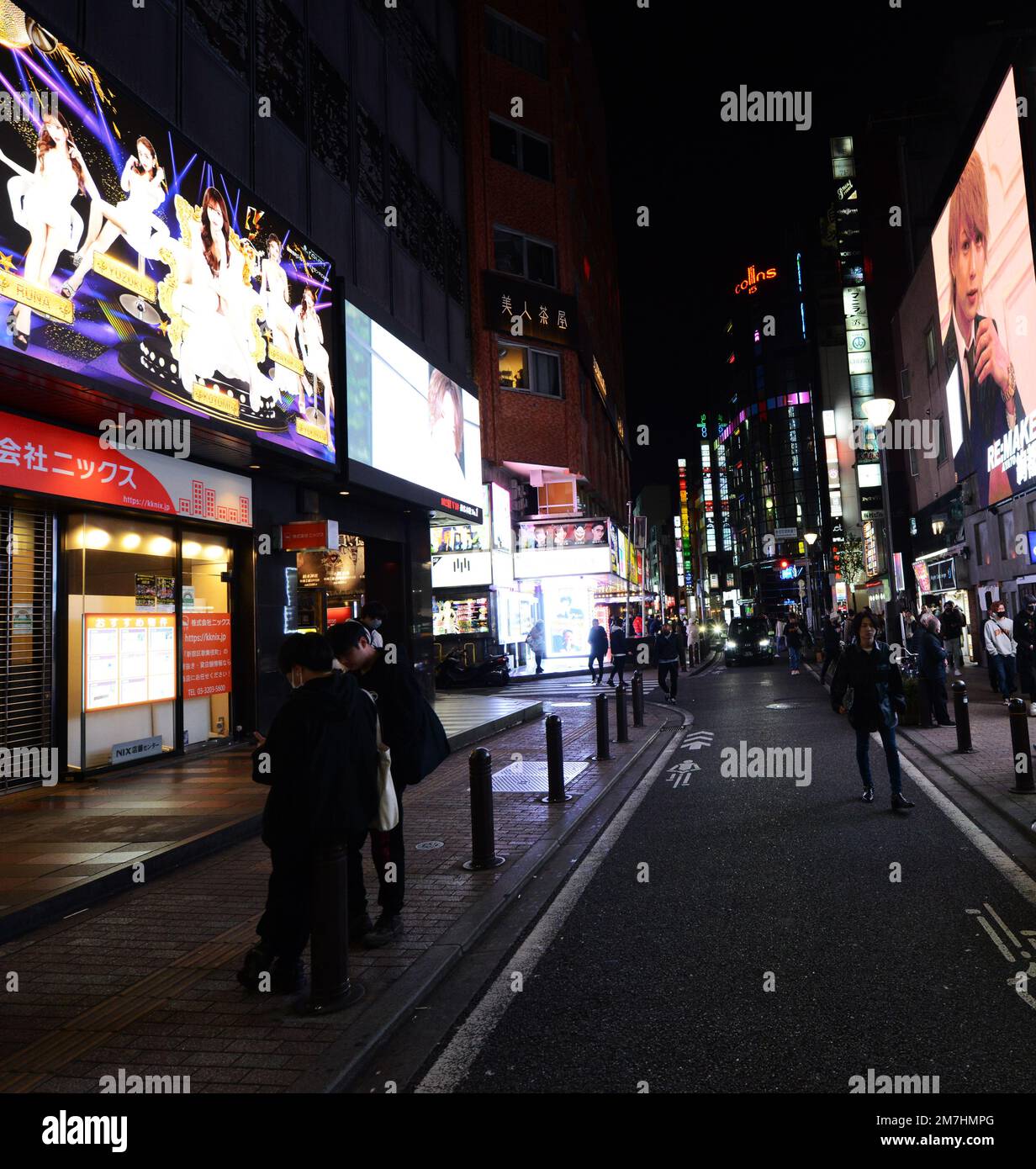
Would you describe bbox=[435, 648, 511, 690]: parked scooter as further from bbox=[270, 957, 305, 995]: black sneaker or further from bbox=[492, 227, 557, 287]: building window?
bbox=[270, 957, 305, 995]: black sneaker

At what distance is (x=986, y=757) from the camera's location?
9953 millimetres

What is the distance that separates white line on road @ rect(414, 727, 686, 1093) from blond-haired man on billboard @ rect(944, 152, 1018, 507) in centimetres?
2023

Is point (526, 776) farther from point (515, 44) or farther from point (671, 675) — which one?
point (515, 44)

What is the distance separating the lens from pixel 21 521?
31.2 ft

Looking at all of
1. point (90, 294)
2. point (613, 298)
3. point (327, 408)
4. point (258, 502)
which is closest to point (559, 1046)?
point (90, 294)

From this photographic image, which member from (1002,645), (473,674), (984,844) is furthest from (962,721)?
(473,674)

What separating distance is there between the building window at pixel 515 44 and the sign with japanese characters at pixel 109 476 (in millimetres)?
30660

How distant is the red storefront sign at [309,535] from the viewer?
13.1m

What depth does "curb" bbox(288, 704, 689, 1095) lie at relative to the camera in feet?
10.7

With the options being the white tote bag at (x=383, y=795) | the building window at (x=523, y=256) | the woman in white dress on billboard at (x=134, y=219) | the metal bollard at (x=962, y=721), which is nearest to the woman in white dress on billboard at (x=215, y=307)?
the woman in white dress on billboard at (x=134, y=219)

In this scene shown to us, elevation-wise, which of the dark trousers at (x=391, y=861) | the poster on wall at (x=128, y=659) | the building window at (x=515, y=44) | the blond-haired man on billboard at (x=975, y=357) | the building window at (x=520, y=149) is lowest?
the dark trousers at (x=391, y=861)

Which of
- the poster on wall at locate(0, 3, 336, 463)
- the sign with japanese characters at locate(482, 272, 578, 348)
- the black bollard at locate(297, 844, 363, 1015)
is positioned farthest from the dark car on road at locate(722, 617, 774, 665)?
the black bollard at locate(297, 844, 363, 1015)

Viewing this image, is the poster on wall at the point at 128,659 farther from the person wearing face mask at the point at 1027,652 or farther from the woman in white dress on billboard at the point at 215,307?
the person wearing face mask at the point at 1027,652

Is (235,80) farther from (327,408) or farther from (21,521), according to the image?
(21,521)
